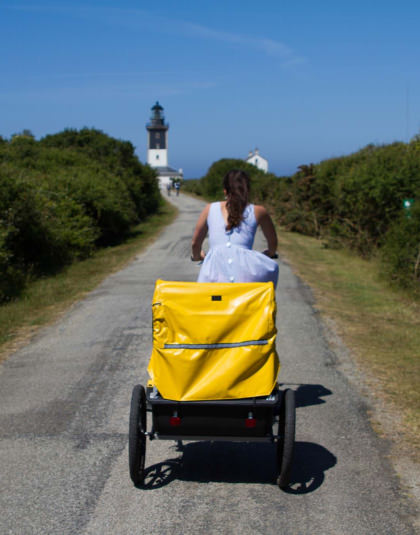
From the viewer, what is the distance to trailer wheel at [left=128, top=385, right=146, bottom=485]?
3.92m

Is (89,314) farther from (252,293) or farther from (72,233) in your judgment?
(72,233)

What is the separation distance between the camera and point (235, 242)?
173 inches

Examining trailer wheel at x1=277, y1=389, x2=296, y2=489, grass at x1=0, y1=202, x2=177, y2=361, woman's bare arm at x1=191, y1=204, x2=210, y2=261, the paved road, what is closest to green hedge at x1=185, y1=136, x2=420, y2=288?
the paved road

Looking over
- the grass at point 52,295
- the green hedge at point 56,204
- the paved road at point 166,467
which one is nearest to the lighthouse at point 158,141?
the green hedge at point 56,204

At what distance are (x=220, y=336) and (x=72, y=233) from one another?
15.7 meters

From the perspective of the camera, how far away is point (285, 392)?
4070mm

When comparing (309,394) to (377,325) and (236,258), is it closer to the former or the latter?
(236,258)

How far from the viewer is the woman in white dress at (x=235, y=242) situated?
4312mm

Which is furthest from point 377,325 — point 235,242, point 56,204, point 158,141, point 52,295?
point 158,141

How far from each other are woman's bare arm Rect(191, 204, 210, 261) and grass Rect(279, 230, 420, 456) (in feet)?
6.87

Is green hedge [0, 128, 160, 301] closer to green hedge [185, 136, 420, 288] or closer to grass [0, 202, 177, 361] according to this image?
grass [0, 202, 177, 361]

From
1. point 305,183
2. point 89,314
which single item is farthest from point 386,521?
point 305,183

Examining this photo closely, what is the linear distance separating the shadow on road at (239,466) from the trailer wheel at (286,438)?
182 millimetres

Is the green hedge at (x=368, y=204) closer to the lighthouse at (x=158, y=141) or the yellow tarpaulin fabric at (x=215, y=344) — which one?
the yellow tarpaulin fabric at (x=215, y=344)
